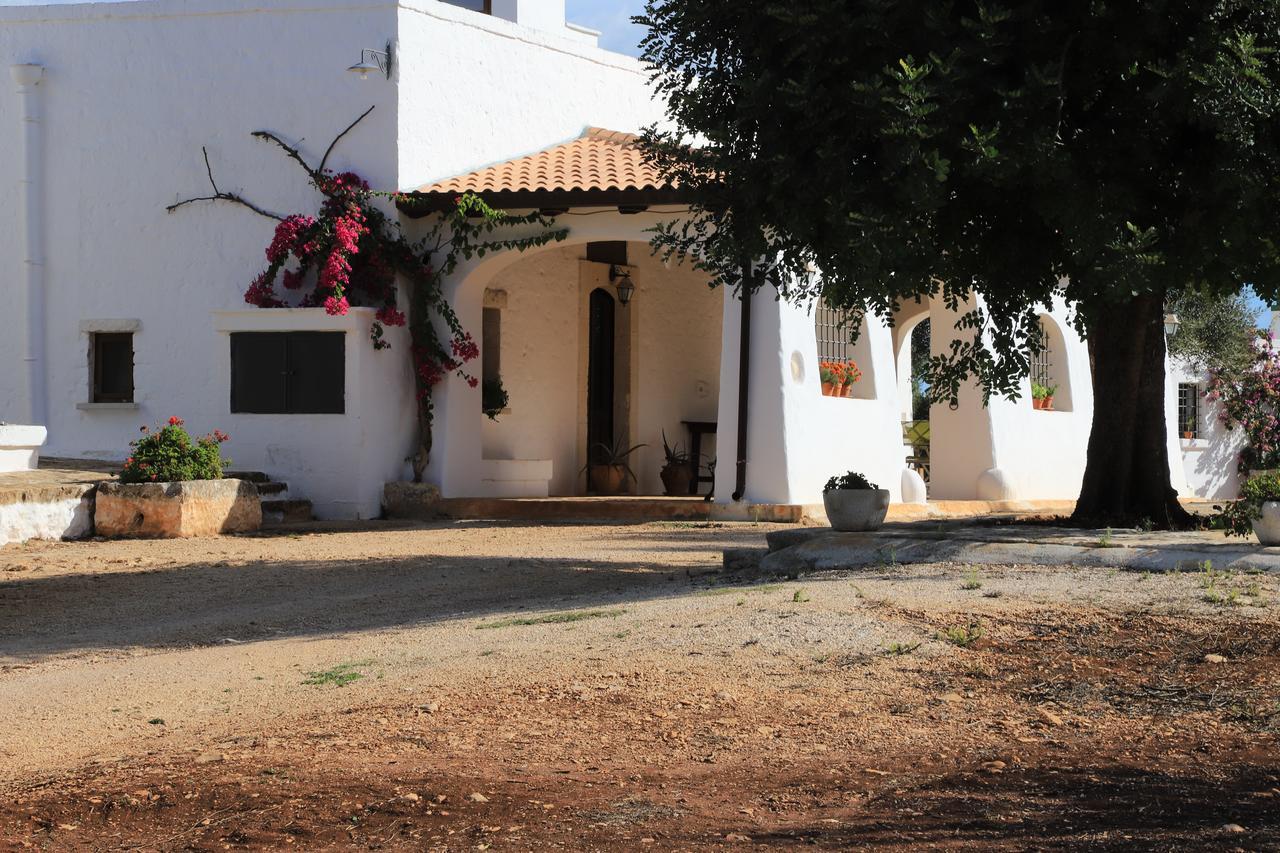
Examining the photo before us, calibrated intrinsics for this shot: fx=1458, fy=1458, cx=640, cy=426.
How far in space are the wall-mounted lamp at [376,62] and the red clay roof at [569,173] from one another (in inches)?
53.8

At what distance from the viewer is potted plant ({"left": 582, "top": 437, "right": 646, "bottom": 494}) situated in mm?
18969

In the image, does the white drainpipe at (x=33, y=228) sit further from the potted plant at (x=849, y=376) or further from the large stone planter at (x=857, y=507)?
the large stone planter at (x=857, y=507)

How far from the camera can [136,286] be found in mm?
16938

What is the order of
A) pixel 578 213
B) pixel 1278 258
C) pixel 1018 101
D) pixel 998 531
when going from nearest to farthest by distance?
1. pixel 1018 101
2. pixel 1278 258
3. pixel 998 531
4. pixel 578 213

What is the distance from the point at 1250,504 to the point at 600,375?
11.1m

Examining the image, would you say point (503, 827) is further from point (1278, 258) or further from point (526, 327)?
point (526, 327)

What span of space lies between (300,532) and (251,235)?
158 inches

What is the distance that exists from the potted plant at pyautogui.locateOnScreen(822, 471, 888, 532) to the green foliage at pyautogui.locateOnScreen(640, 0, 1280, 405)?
1172 mm

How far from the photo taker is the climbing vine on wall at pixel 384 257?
51.6ft

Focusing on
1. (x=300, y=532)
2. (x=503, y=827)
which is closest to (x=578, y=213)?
(x=300, y=532)

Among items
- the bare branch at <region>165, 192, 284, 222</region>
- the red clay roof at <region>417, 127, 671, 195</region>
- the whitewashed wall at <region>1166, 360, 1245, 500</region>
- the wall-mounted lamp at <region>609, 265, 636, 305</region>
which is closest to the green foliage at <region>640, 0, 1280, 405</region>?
the red clay roof at <region>417, 127, 671, 195</region>

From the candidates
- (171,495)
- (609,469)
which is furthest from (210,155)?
(609,469)

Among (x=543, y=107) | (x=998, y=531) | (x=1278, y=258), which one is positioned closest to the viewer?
(x=1278, y=258)

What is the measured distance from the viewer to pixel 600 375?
19.3 m
